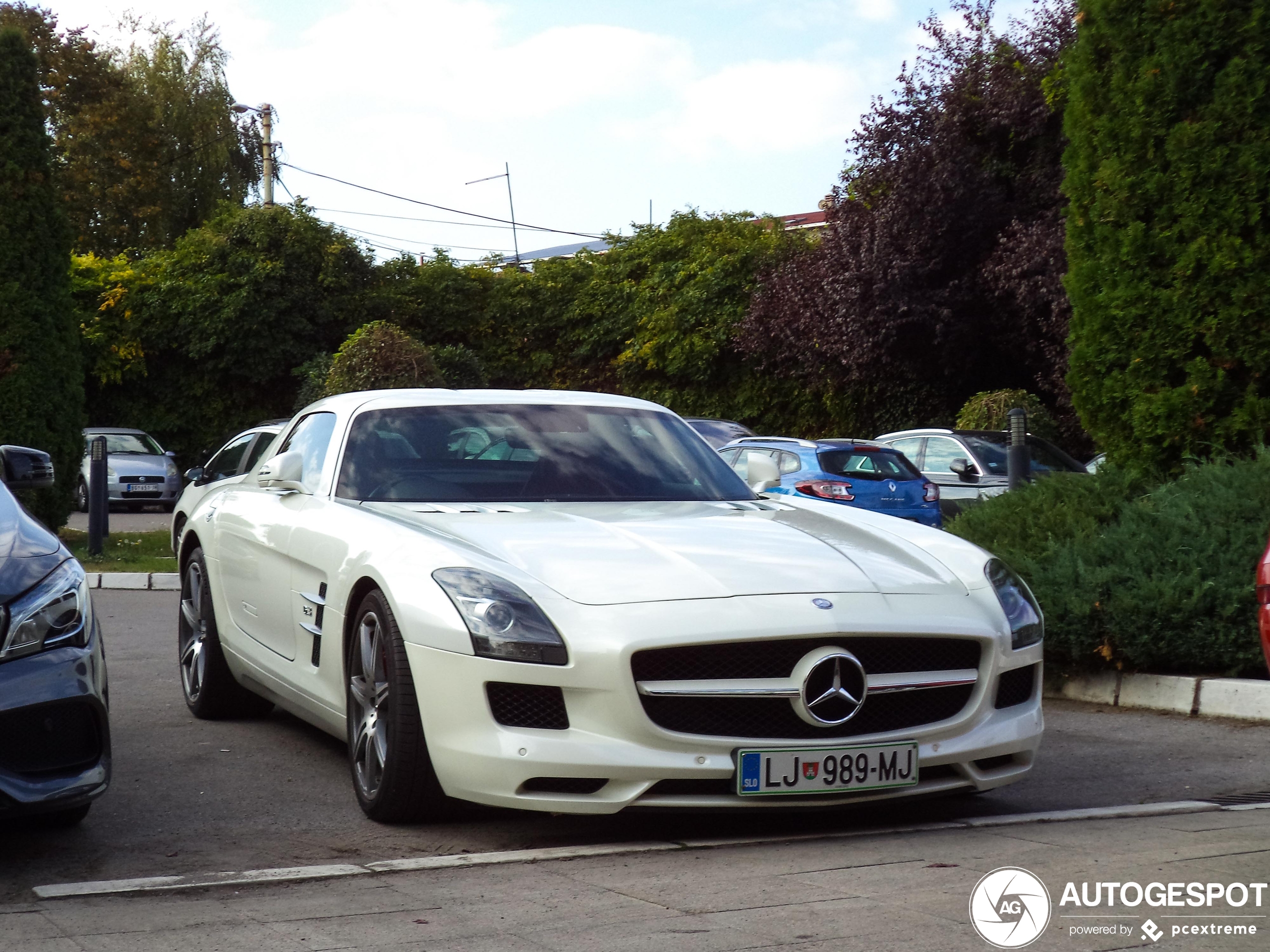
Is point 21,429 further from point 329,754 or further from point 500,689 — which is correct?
point 500,689

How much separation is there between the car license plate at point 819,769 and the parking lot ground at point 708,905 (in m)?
0.19

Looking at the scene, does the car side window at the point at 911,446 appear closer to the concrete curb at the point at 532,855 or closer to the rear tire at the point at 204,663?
the rear tire at the point at 204,663

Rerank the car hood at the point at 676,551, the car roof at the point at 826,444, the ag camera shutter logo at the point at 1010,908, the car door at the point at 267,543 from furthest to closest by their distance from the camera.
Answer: the car roof at the point at 826,444, the car door at the point at 267,543, the car hood at the point at 676,551, the ag camera shutter logo at the point at 1010,908

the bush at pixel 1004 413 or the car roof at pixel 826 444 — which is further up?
the car roof at pixel 826 444

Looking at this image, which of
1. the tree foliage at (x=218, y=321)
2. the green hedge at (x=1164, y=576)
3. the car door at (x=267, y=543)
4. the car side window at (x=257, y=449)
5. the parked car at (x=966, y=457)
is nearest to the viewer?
the car door at (x=267, y=543)

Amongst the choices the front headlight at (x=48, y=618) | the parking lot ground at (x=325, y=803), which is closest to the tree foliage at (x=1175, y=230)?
the parking lot ground at (x=325, y=803)

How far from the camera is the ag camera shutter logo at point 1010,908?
3.59 m

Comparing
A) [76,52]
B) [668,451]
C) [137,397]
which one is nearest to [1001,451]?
[668,451]

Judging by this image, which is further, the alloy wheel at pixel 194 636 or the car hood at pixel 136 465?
the car hood at pixel 136 465

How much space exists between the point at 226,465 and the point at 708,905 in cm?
1208

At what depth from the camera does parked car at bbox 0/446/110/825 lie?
425cm

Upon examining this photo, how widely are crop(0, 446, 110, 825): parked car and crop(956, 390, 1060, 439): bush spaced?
18279mm

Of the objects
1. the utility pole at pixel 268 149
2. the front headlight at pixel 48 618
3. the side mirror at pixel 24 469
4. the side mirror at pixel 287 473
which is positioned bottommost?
the front headlight at pixel 48 618

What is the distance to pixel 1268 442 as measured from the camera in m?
9.35
